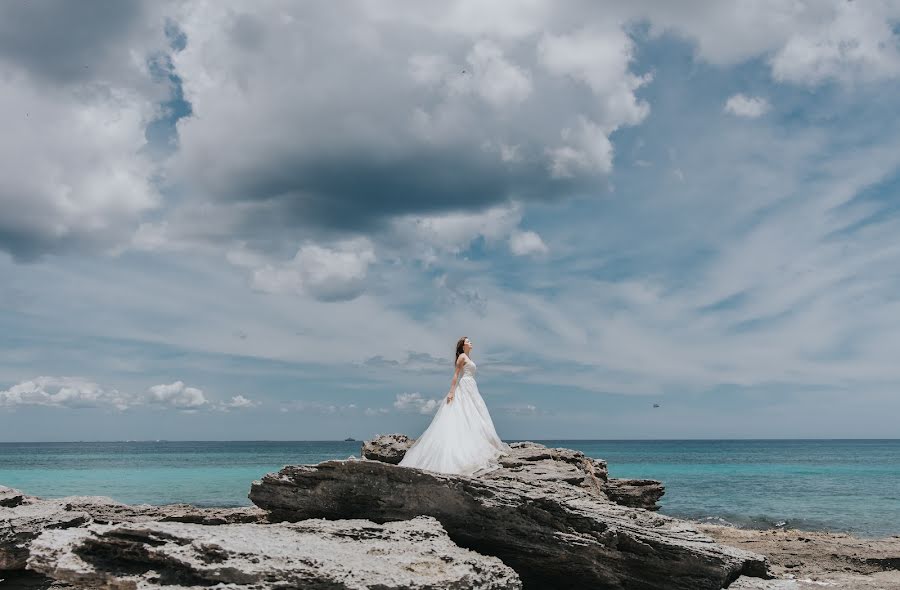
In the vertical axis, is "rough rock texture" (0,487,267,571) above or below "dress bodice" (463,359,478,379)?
below

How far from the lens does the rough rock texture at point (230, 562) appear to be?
277 inches

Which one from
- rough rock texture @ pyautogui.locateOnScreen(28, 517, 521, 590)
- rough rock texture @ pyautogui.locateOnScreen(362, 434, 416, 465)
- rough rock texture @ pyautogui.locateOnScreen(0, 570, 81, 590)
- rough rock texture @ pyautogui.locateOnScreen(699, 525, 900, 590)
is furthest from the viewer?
rough rock texture @ pyautogui.locateOnScreen(362, 434, 416, 465)

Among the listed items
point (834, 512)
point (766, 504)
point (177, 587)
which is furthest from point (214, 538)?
point (766, 504)

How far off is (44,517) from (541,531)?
27.8 ft

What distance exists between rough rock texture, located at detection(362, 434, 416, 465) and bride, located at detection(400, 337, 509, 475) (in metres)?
2.18

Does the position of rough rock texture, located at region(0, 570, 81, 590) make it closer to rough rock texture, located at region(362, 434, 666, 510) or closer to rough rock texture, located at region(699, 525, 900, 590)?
rough rock texture, located at region(362, 434, 666, 510)

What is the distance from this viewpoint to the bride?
1291 centimetres

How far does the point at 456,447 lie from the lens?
1324 cm

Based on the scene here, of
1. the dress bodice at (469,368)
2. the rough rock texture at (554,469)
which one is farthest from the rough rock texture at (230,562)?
the dress bodice at (469,368)

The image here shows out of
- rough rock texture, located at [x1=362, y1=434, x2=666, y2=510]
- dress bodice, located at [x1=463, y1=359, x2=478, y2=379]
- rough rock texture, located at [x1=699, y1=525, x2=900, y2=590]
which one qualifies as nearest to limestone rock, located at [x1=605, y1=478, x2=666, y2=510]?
rough rock texture, located at [x1=362, y1=434, x2=666, y2=510]

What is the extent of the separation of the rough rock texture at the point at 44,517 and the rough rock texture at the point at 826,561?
10.1 m

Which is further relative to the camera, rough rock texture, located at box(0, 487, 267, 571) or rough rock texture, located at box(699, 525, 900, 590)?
rough rock texture, located at box(699, 525, 900, 590)

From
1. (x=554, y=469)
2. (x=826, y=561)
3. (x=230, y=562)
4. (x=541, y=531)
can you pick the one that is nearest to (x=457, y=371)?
(x=554, y=469)

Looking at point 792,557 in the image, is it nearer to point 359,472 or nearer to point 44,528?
point 359,472
